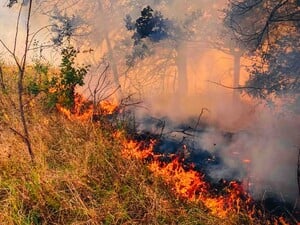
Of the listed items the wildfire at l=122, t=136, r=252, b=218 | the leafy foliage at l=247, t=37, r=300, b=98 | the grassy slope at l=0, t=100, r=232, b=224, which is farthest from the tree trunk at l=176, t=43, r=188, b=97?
the grassy slope at l=0, t=100, r=232, b=224

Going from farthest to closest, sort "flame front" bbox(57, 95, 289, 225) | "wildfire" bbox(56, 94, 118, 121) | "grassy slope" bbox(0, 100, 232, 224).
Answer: "wildfire" bbox(56, 94, 118, 121) → "flame front" bbox(57, 95, 289, 225) → "grassy slope" bbox(0, 100, 232, 224)

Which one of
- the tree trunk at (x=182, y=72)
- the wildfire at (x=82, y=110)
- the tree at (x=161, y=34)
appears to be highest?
the tree at (x=161, y=34)

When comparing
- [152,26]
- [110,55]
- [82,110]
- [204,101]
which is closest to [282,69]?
[204,101]

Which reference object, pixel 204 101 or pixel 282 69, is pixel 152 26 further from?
pixel 282 69

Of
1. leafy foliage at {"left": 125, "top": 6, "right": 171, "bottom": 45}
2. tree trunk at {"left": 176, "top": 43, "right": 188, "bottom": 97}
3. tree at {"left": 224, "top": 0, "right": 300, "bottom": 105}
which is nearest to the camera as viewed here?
tree at {"left": 224, "top": 0, "right": 300, "bottom": 105}

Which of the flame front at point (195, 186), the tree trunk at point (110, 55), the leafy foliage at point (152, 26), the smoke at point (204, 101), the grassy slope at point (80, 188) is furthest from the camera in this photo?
the tree trunk at point (110, 55)

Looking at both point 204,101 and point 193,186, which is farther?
point 204,101

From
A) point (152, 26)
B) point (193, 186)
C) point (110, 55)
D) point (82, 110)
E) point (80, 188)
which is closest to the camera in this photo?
point (80, 188)

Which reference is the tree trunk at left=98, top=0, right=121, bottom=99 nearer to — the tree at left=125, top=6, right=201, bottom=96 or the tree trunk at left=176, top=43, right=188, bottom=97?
the tree at left=125, top=6, right=201, bottom=96

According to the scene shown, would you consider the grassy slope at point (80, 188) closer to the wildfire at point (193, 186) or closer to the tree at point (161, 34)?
the wildfire at point (193, 186)

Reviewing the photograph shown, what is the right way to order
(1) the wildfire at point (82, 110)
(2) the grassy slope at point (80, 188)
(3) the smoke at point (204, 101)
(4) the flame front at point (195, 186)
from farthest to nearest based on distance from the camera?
1. (1) the wildfire at point (82, 110)
2. (3) the smoke at point (204, 101)
3. (4) the flame front at point (195, 186)
4. (2) the grassy slope at point (80, 188)

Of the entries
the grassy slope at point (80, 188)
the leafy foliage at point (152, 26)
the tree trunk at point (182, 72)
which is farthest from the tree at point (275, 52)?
the grassy slope at point (80, 188)

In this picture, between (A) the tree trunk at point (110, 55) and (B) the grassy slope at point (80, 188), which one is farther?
(A) the tree trunk at point (110, 55)

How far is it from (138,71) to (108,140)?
21.3ft
